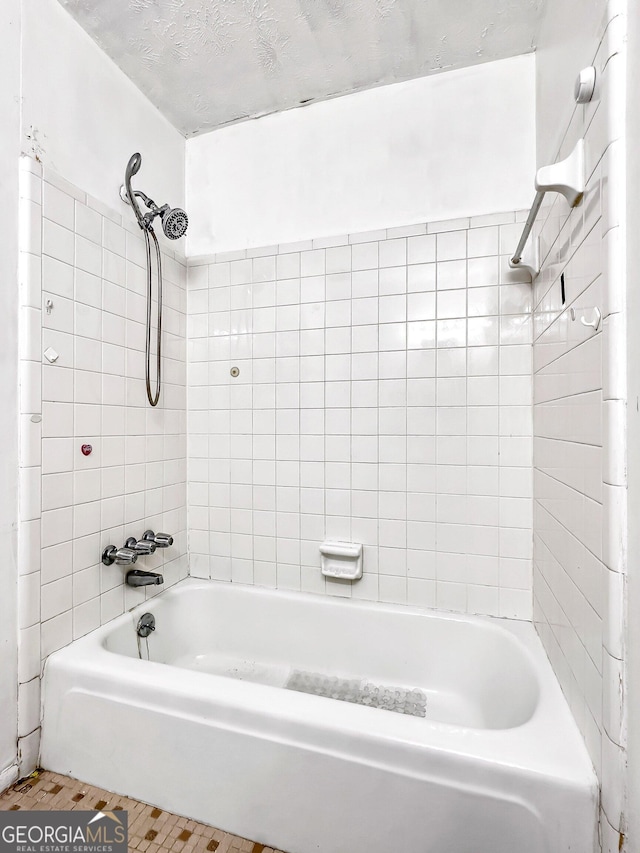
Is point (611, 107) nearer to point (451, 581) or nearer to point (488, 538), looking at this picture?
point (488, 538)

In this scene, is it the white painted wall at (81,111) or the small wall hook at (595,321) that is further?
the white painted wall at (81,111)

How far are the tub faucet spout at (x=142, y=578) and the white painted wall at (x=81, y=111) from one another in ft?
4.49

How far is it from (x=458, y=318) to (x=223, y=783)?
63.1 inches

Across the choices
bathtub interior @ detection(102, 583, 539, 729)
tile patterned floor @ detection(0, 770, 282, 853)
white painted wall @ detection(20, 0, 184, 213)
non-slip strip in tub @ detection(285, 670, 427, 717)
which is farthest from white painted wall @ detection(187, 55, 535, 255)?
tile patterned floor @ detection(0, 770, 282, 853)

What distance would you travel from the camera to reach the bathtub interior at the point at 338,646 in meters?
1.45

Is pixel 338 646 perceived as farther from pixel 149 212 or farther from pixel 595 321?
pixel 149 212

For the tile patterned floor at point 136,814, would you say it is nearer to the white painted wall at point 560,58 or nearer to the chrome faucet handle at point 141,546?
the chrome faucet handle at point 141,546

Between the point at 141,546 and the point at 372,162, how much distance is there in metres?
1.73

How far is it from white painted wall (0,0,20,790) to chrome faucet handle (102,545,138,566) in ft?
0.96

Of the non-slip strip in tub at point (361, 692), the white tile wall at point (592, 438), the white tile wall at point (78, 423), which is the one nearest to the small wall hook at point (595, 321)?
the white tile wall at point (592, 438)

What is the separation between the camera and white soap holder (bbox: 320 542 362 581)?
1.68 metres

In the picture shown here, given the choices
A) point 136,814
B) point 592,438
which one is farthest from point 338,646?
point 592,438

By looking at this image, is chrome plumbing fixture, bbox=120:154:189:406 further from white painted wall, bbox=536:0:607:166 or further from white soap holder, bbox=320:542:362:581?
white painted wall, bbox=536:0:607:166

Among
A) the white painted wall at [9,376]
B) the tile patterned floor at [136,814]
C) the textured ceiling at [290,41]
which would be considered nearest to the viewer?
the tile patterned floor at [136,814]
